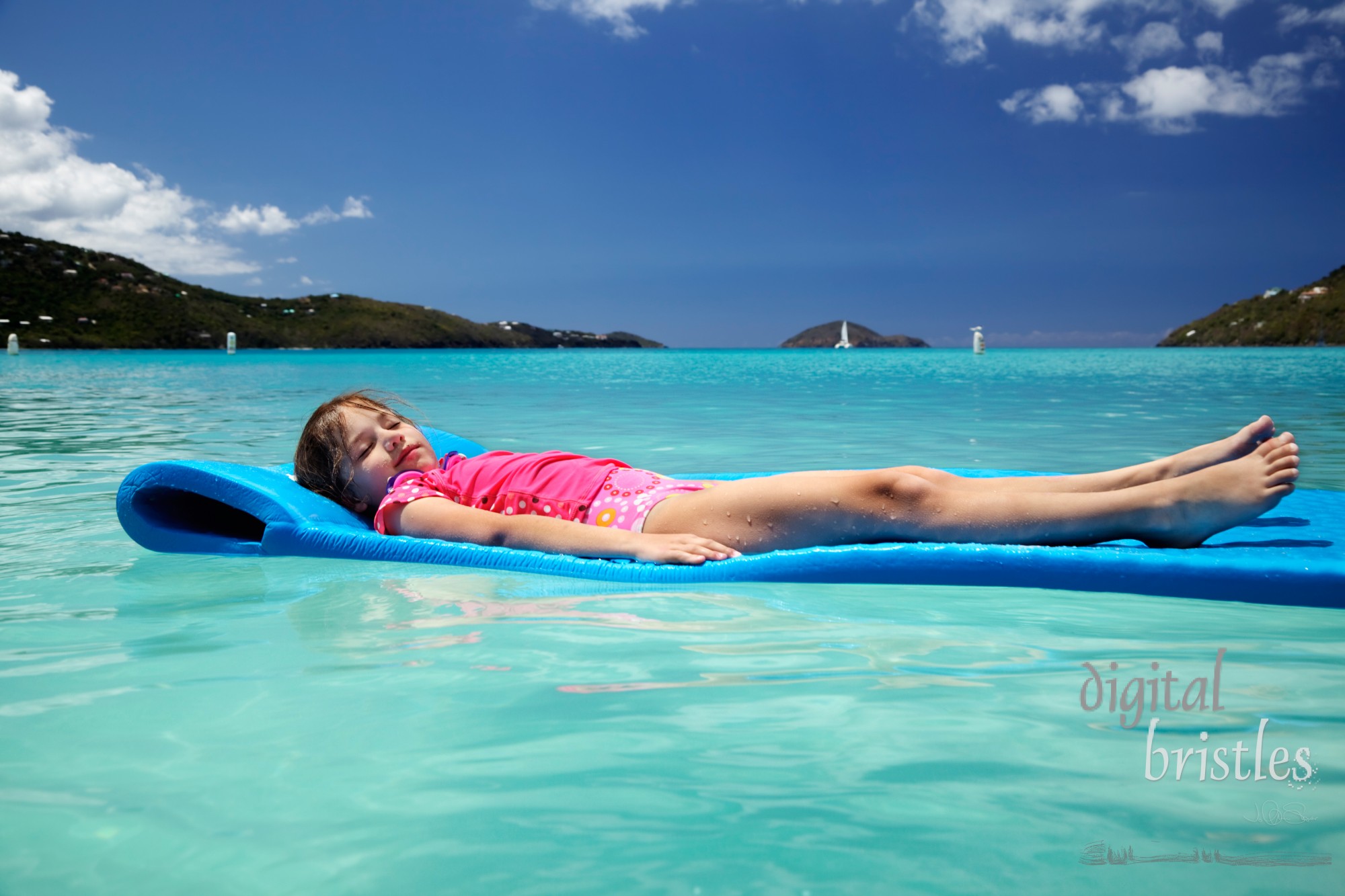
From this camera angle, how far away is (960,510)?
Result: 317 cm

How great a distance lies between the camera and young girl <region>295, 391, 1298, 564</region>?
119 inches

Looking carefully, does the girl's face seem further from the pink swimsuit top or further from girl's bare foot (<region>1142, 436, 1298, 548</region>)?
girl's bare foot (<region>1142, 436, 1298, 548</region>)

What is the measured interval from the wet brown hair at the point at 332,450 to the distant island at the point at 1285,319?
103310 millimetres

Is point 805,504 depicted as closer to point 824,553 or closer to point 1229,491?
point 824,553

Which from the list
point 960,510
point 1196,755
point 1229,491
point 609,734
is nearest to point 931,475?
point 960,510

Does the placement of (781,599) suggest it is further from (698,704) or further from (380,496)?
(380,496)

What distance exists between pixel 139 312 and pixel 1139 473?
89.6 metres

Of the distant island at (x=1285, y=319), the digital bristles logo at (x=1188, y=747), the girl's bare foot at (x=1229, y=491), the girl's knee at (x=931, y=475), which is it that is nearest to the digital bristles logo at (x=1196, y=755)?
the digital bristles logo at (x=1188, y=747)

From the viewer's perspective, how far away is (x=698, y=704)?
2.04 metres

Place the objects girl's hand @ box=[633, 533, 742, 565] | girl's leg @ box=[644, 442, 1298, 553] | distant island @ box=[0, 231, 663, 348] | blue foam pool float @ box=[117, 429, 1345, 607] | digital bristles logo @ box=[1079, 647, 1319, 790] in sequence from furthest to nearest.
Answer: distant island @ box=[0, 231, 663, 348], girl's hand @ box=[633, 533, 742, 565], girl's leg @ box=[644, 442, 1298, 553], blue foam pool float @ box=[117, 429, 1345, 607], digital bristles logo @ box=[1079, 647, 1319, 790]

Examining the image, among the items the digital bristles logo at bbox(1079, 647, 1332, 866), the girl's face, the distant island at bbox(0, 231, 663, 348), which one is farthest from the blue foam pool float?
the distant island at bbox(0, 231, 663, 348)

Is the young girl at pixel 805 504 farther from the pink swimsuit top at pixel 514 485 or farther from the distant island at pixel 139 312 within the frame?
the distant island at pixel 139 312

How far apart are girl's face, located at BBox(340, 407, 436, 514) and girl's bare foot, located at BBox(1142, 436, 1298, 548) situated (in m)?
2.95

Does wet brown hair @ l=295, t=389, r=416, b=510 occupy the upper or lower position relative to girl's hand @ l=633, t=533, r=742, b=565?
upper
